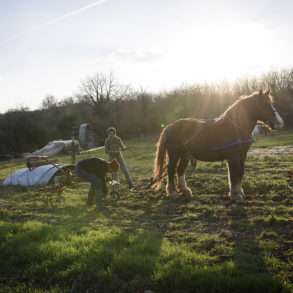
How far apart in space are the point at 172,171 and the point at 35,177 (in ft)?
22.0

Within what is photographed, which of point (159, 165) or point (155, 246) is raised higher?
point (159, 165)

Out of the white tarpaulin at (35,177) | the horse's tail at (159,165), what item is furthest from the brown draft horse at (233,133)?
the white tarpaulin at (35,177)

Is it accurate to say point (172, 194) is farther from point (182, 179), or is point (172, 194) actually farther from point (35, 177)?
point (35, 177)

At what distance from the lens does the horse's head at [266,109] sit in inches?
336

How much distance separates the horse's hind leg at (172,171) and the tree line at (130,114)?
116 ft

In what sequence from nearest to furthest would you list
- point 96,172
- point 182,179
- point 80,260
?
1. point 80,260
2. point 96,172
3. point 182,179

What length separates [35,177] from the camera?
14.2 metres

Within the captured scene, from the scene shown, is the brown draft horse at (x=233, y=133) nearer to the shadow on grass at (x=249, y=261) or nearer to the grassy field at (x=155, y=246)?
the grassy field at (x=155, y=246)

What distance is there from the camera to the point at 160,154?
9805mm

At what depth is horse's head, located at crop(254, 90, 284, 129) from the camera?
854 centimetres

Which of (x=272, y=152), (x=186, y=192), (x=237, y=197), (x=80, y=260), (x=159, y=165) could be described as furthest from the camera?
(x=272, y=152)

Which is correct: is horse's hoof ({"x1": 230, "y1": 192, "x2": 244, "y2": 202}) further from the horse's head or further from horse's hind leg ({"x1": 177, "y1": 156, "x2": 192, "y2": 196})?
the horse's head

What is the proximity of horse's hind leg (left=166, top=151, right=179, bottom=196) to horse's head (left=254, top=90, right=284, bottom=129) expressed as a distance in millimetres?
2294

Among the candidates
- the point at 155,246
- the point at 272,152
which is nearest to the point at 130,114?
the point at 272,152
